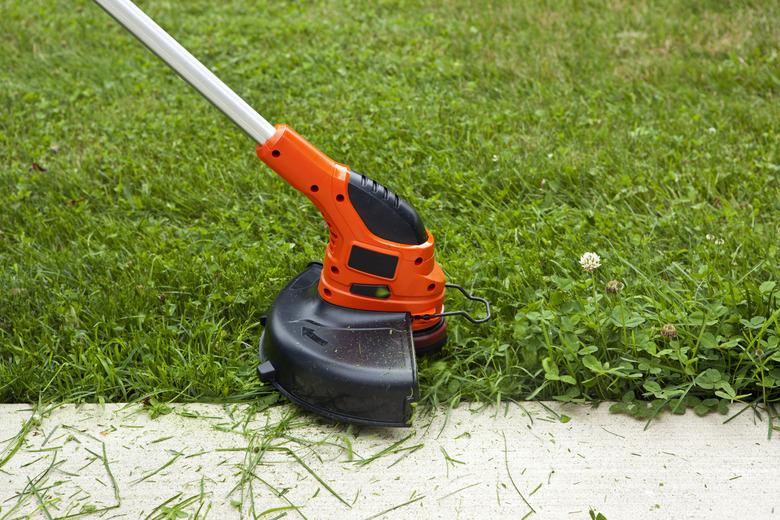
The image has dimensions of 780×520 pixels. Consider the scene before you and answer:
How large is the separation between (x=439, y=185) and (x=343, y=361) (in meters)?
1.39

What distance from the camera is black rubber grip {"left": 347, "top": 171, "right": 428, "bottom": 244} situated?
2238mm

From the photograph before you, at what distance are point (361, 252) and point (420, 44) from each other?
2727mm

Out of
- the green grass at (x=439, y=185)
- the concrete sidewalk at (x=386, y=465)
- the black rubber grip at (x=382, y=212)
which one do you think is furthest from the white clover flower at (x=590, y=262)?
the black rubber grip at (x=382, y=212)

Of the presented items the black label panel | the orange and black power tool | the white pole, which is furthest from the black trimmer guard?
the white pole

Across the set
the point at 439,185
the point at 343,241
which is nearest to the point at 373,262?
the point at 343,241

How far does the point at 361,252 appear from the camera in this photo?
2252 mm

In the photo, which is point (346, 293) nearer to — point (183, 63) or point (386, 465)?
point (386, 465)

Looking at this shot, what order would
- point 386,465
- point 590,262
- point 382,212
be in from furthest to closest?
point 590,262 → point 382,212 → point 386,465

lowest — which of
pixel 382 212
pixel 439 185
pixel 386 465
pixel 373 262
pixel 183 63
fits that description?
pixel 386 465

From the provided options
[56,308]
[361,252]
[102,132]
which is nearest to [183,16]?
[102,132]

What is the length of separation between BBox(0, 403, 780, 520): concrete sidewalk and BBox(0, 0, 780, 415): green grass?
0.35 ft

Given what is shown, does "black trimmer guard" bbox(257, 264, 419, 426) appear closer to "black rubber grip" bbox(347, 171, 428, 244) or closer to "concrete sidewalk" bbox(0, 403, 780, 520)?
"concrete sidewalk" bbox(0, 403, 780, 520)

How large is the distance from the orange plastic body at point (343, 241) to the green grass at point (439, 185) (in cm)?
25

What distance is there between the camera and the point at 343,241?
2.27 metres
